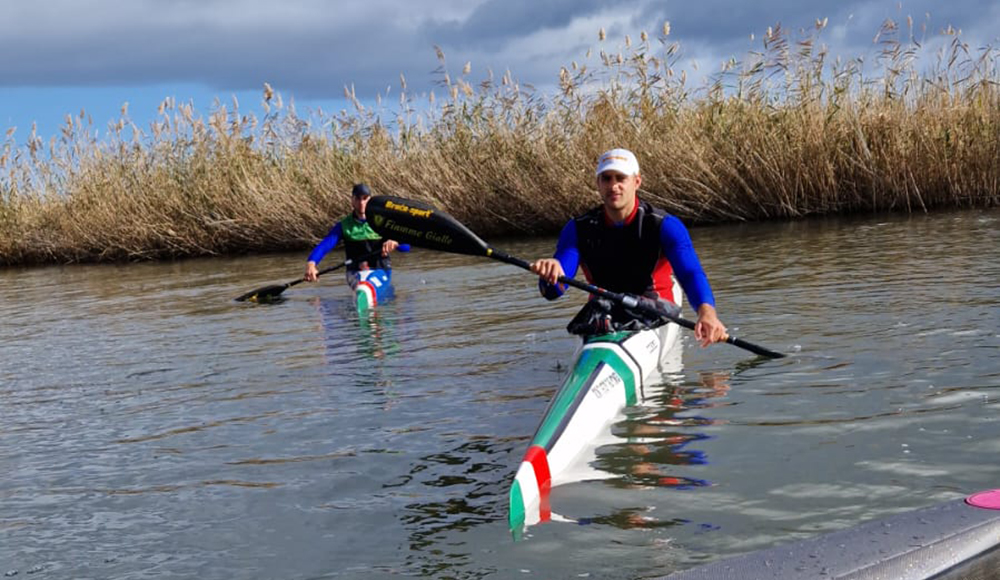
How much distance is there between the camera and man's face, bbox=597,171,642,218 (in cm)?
585

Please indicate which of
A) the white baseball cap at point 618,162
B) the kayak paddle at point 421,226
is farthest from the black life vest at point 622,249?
the kayak paddle at point 421,226

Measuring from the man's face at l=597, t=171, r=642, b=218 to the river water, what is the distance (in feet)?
3.14

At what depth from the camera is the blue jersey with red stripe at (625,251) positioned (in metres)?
5.92

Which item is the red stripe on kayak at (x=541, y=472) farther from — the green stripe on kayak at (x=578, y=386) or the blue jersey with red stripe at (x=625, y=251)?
the blue jersey with red stripe at (x=625, y=251)

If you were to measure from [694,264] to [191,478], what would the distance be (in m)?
2.59

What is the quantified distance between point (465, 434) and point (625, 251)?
1.53m

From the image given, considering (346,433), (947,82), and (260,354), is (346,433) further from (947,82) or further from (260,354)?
(947,82)

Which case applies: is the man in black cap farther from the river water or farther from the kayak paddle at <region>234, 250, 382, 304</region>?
the river water

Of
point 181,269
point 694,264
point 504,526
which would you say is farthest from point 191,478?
point 181,269

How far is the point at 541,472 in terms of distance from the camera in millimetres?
4004

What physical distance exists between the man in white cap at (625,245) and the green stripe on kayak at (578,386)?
0.55m

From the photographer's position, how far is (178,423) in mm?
5715

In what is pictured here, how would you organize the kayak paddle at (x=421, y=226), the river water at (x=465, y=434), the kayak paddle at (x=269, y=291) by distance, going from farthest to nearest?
the kayak paddle at (x=269, y=291) → the kayak paddle at (x=421, y=226) → the river water at (x=465, y=434)

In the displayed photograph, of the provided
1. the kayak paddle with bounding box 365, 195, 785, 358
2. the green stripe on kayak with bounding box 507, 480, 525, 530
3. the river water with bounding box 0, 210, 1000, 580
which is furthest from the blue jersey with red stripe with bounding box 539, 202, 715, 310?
the green stripe on kayak with bounding box 507, 480, 525, 530
